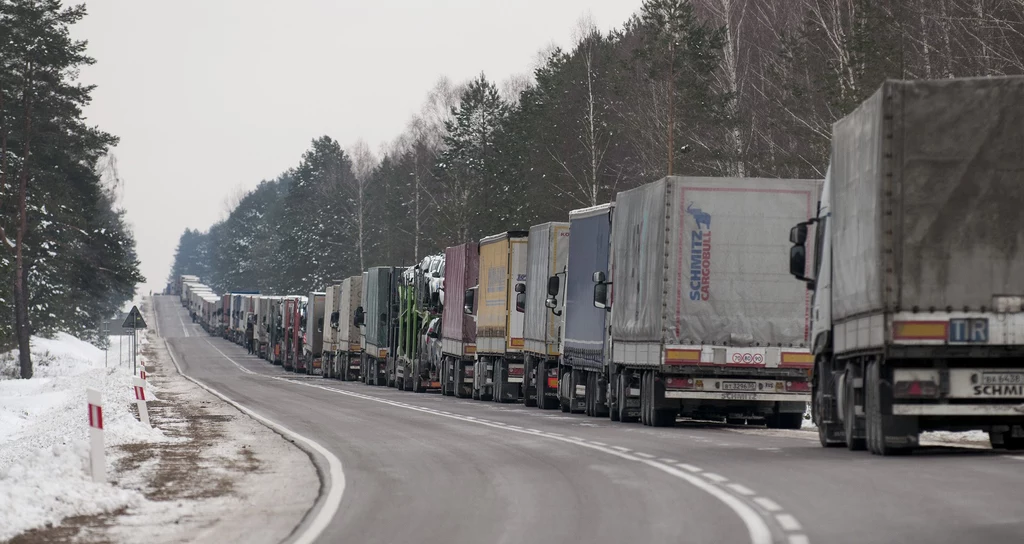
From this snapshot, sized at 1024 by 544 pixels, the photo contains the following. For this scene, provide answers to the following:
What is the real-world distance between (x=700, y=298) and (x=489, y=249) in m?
15.2

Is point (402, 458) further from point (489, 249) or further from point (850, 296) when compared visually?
point (489, 249)

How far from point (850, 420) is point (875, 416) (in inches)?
39.4

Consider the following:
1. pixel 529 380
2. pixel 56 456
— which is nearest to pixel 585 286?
pixel 529 380

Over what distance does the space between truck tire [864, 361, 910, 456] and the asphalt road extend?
0.57 ft

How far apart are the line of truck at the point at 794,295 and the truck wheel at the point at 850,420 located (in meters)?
0.03

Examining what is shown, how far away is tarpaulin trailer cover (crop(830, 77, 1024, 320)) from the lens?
14.2m

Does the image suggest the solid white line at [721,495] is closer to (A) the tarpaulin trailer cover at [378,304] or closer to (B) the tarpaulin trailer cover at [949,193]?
(B) the tarpaulin trailer cover at [949,193]

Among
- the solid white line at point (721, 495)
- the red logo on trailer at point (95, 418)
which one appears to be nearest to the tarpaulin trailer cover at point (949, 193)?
the solid white line at point (721, 495)

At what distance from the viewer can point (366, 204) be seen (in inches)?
4985

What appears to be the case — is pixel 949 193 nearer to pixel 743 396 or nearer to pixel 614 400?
pixel 743 396

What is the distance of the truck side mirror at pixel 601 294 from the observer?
26312mm

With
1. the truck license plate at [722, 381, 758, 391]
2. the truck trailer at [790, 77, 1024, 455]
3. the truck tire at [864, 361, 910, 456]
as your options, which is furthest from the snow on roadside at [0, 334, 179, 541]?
the truck license plate at [722, 381, 758, 391]

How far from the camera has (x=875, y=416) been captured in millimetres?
14977

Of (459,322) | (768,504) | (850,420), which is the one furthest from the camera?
(459,322)
